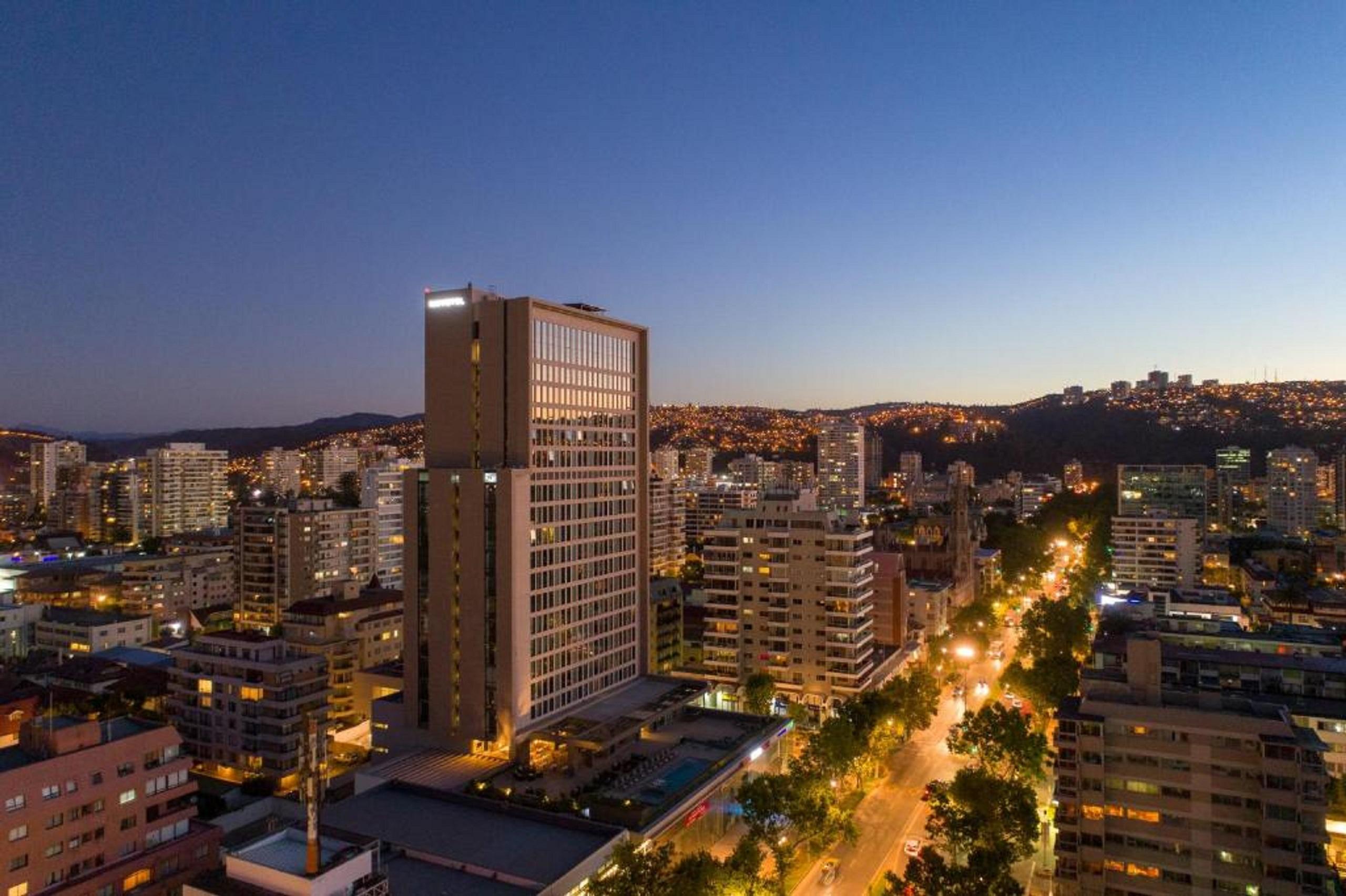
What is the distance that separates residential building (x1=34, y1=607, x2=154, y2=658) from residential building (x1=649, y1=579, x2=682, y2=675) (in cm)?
5096

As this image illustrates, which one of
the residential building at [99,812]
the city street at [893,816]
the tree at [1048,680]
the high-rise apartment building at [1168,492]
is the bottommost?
the city street at [893,816]

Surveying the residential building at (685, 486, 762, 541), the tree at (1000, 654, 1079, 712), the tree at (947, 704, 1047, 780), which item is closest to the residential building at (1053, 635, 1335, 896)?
the tree at (947, 704, 1047, 780)

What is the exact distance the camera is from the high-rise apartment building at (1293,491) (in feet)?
484

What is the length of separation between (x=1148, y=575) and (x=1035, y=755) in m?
68.9

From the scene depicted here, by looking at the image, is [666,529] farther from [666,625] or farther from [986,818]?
[986,818]

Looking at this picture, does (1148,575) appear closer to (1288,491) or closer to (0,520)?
(1288,491)

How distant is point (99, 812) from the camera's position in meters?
31.3

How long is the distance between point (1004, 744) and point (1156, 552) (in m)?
69.7

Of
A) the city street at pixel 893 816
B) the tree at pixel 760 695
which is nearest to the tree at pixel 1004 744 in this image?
the city street at pixel 893 816

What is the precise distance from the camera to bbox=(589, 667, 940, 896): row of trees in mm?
31969

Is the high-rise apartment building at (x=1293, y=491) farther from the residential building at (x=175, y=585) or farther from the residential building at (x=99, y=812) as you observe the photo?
the residential building at (x=175, y=585)

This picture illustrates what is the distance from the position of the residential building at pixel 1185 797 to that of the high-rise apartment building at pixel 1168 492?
113m

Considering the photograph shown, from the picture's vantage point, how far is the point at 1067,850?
3731 centimetres

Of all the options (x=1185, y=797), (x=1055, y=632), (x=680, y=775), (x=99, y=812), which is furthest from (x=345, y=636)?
(x=1055, y=632)
